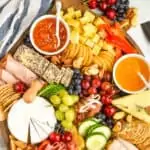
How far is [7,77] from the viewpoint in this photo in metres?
1.71

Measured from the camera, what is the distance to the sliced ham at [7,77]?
1700 mm

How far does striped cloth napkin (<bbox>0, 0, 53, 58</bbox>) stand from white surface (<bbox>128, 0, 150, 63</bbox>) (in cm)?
23

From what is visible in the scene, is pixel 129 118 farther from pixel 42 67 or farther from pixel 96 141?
pixel 42 67

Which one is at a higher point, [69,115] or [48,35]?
[48,35]

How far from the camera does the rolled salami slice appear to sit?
1.70 m

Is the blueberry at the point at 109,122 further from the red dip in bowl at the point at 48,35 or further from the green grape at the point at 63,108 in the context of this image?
the red dip in bowl at the point at 48,35

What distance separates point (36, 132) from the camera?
5.48 ft

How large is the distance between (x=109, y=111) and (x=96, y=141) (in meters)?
0.08

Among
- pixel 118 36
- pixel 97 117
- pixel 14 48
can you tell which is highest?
pixel 14 48

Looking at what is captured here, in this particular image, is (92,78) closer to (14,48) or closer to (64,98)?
(64,98)

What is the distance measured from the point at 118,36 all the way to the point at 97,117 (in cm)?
21

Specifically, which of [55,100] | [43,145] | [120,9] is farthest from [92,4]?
[43,145]

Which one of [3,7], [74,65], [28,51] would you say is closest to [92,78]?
[74,65]

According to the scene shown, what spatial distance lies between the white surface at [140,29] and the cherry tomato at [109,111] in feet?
0.58
